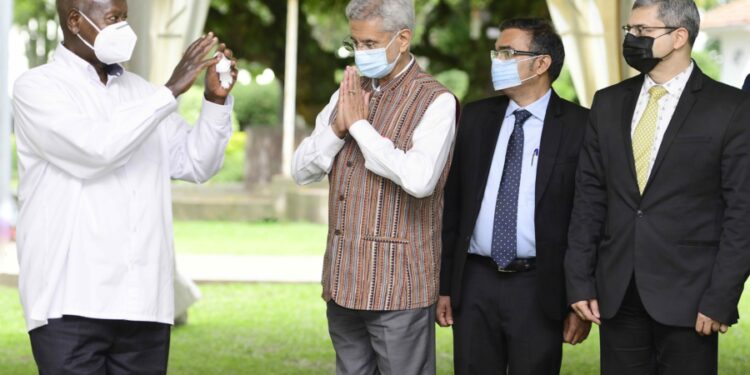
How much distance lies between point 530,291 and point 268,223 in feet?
44.3

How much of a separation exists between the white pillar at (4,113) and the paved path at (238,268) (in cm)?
53

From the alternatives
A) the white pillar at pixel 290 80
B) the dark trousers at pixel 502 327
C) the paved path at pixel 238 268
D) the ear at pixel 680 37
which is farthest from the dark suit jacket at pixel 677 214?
the white pillar at pixel 290 80

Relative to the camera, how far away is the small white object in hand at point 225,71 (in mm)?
3621

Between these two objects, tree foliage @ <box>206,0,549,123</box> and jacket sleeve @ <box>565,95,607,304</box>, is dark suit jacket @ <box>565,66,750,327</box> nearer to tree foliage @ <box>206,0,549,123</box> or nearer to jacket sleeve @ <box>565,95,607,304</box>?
jacket sleeve @ <box>565,95,607,304</box>

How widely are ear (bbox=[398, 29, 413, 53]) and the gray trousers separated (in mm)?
842

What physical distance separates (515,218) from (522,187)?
11cm

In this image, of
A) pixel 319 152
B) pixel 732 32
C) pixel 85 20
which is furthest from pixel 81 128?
pixel 732 32

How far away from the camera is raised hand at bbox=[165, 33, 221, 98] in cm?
349

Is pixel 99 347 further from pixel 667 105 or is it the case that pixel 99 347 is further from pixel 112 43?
pixel 667 105

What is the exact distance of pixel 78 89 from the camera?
3.44m

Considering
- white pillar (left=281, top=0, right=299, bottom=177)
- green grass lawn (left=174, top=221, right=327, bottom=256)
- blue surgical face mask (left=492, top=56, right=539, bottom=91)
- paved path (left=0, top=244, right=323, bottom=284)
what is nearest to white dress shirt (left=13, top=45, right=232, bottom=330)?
blue surgical face mask (left=492, top=56, right=539, bottom=91)

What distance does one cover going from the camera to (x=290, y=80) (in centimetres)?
1797

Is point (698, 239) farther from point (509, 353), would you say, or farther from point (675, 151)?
point (509, 353)

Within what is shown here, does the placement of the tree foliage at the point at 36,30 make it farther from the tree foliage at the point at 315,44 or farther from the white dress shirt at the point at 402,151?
the white dress shirt at the point at 402,151
